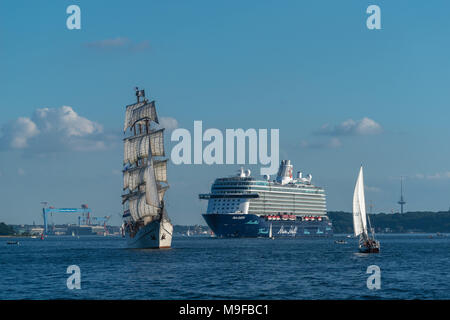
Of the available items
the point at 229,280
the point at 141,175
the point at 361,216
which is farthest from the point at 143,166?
the point at 229,280

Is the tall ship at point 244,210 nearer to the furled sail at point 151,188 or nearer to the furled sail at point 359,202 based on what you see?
the furled sail at point 151,188

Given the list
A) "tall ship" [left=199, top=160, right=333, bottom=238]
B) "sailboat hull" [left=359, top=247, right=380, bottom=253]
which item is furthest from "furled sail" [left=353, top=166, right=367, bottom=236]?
"tall ship" [left=199, top=160, right=333, bottom=238]

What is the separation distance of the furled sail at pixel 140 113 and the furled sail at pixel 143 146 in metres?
3.28

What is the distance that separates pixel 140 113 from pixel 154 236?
89.1ft

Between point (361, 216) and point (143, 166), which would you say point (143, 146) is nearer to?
point (143, 166)

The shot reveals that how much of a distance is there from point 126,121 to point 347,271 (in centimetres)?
7399

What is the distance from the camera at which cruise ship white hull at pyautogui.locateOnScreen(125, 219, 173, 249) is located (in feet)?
352

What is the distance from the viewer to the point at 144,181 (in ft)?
372

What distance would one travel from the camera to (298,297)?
43.2m

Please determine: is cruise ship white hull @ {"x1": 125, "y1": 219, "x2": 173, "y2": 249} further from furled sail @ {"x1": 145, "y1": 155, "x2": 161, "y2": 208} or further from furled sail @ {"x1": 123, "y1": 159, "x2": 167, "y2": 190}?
furled sail @ {"x1": 123, "y1": 159, "x2": 167, "y2": 190}

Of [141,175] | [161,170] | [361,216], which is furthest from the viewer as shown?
[161,170]

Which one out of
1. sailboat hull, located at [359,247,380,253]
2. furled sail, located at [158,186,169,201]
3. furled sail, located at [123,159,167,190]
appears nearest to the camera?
sailboat hull, located at [359,247,380,253]
